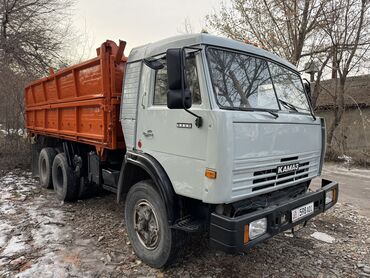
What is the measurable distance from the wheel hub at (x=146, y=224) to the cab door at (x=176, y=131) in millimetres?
577

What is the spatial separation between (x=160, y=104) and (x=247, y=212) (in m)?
1.42

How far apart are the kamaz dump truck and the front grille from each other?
0.05 feet

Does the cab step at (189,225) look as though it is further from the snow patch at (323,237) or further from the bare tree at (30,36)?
the bare tree at (30,36)

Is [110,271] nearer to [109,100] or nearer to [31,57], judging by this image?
[109,100]

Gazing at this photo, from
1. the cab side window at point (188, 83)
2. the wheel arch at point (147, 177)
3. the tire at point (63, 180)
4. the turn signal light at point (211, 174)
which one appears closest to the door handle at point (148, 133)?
the wheel arch at point (147, 177)

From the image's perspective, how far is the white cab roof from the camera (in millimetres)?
2887

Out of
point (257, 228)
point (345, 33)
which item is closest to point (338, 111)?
point (345, 33)

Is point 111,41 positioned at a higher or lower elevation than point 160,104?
higher

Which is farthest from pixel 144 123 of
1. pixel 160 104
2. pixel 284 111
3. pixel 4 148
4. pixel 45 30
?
pixel 45 30

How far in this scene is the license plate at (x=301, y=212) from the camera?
3039 mm

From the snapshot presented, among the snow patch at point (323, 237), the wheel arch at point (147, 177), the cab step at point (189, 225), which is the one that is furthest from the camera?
the snow patch at point (323, 237)

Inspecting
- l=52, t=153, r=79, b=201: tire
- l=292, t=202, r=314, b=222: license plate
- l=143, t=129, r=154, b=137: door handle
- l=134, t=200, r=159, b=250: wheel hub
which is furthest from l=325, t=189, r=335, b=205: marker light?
l=52, t=153, r=79, b=201: tire

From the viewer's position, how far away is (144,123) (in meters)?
3.41

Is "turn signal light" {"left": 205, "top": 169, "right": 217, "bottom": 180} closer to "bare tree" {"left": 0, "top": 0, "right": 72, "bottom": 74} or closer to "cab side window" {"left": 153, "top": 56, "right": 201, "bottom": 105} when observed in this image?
"cab side window" {"left": 153, "top": 56, "right": 201, "bottom": 105}
